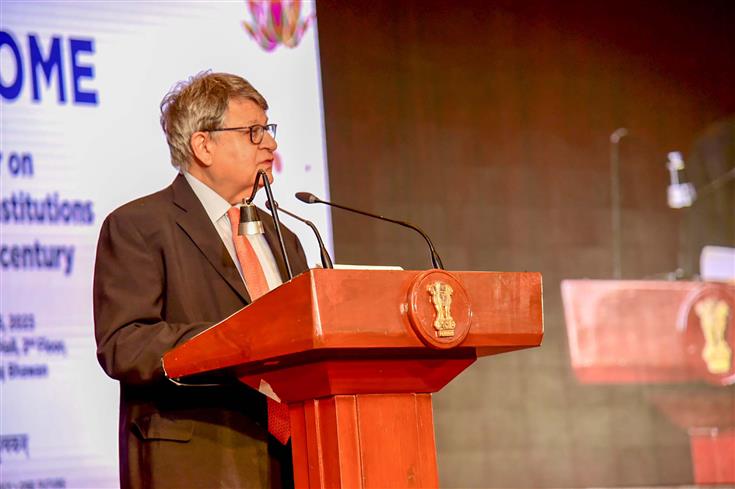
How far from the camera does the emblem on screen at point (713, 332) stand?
15.8 ft

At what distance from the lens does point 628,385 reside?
4641 mm

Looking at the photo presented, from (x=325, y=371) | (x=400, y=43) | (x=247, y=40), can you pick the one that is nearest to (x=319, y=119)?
(x=247, y=40)

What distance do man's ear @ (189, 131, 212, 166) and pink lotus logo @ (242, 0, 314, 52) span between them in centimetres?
125

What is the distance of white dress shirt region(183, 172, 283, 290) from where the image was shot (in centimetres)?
238

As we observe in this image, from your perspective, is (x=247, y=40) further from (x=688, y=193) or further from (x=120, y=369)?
(x=688, y=193)

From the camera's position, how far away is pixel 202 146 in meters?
2.46

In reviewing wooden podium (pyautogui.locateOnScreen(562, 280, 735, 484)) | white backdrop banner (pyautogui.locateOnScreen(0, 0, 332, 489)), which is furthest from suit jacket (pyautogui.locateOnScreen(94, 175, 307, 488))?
wooden podium (pyautogui.locateOnScreen(562, 280, 735, 484))

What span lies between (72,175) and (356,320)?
196cm

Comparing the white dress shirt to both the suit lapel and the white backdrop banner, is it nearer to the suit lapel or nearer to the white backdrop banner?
the suit lapel

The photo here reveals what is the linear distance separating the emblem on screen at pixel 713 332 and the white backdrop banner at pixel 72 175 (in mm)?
2205

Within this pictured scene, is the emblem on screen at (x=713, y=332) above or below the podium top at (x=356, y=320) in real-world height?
below

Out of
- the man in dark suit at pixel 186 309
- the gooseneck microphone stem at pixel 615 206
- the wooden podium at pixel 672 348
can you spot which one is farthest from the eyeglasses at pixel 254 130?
the gooseneck microphone stem at pixel 615 206

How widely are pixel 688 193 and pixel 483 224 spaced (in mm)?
1169

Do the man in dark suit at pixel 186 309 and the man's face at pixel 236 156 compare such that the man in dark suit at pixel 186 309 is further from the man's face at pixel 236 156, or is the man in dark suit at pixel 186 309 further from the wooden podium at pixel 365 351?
the wooden podium at pixel 365 351
